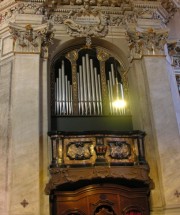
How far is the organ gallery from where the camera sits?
6.91m

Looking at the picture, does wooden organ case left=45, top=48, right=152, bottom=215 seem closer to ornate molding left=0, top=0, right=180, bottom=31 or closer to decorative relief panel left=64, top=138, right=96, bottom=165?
decorative relief panel left=64, top=138, right=96, bottom=165

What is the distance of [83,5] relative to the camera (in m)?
9.16

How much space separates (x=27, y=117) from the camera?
7328mm

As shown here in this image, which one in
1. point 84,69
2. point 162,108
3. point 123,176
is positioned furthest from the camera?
point 84,69

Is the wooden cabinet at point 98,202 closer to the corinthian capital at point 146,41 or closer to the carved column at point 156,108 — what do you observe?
the carved column at point 156,108

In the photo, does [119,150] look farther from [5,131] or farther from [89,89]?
[5,131]

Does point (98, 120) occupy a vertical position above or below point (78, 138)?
above

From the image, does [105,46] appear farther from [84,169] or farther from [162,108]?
[84,169]

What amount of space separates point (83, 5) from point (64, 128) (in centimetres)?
364

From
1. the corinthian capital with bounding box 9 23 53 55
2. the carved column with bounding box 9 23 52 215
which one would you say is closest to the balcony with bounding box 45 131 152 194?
the carved column with bounding box 9 23 52 215

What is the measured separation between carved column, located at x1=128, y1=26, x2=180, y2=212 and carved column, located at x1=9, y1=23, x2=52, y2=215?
2401 mm

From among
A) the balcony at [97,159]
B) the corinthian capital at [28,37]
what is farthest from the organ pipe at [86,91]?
the balcony at [97,159]

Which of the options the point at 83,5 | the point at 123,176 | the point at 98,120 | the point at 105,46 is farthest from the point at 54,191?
the point at 83,5

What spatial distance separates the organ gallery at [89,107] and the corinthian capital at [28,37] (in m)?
0.03
